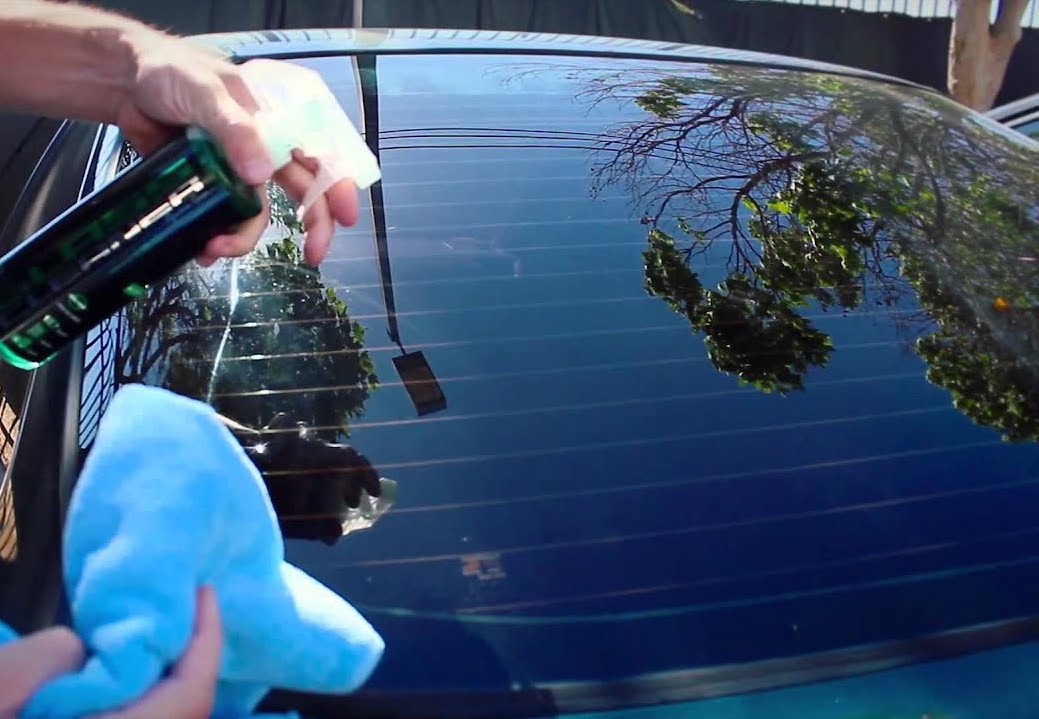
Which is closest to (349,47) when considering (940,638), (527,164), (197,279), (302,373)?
(527,164)

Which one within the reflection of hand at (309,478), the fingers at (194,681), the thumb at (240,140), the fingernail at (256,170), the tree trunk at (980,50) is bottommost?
the fingers at (194,681)

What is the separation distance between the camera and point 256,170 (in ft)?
3.67

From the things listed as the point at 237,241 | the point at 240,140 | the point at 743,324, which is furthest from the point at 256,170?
the point at 743,324

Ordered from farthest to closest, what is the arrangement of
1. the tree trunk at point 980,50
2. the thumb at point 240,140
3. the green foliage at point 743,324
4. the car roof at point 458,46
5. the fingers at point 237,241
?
the tree trunk at point 980,50
the car roof at point 458,46
the green foliage at point 743,324
the fingers at point 237,241
the thumb at point 240,140

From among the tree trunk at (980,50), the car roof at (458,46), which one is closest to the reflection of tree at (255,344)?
the car roof at (458,46)

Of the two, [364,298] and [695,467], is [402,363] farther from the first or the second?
[695,467]

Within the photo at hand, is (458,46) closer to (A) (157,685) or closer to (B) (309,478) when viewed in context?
(B) (309,478)

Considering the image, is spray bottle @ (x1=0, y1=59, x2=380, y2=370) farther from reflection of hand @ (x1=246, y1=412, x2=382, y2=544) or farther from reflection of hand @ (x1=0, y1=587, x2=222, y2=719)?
reflection of hand @ (x1=0, y1=587, x2=222, y2=719)

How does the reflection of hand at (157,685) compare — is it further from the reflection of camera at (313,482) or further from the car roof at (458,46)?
the car roof at (458,46)

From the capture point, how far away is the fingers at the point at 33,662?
0.80 metres

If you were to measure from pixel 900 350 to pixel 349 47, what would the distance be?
4.43 feet

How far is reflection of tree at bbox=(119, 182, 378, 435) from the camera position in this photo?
4.32 feet

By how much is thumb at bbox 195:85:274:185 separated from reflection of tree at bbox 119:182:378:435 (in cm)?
30

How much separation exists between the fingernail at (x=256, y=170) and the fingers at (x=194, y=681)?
473mm
